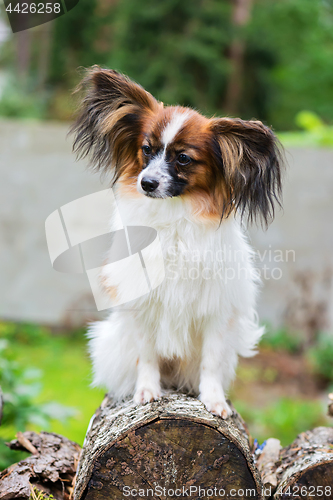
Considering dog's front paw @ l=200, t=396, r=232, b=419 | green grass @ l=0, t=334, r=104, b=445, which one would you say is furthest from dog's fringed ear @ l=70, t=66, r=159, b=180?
green grass @ l=0, t=334, r=104, b=445

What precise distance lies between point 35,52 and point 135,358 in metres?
14.0

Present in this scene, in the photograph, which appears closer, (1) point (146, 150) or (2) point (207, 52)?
(1) point (146, 150)

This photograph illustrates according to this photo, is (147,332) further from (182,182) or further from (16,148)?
(16,148)

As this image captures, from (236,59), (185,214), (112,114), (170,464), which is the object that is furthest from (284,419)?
(236,59)

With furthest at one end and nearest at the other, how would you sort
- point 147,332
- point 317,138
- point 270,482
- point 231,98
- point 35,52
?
point 35,52, point 231,98, point 317,138, point 147,332, point 270,482

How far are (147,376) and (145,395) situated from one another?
0.40 ft

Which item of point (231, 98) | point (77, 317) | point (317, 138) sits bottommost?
point (77, 317)

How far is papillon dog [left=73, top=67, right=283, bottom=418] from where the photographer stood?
8.05ft

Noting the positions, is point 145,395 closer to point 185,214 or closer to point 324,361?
point 185,214

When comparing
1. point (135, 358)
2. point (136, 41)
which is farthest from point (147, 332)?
point (136, 41)

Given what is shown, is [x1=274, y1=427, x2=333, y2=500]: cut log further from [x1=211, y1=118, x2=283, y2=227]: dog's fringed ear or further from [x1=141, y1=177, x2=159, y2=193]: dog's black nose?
[x1=141, y1=177, x2=159, y2=193]: dog's black nose

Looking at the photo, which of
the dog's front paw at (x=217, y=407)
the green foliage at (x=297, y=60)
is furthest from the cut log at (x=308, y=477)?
the green foliage at (x=297, y=60)

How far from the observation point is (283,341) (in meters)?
6.87

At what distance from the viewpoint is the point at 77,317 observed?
730 centimetres
